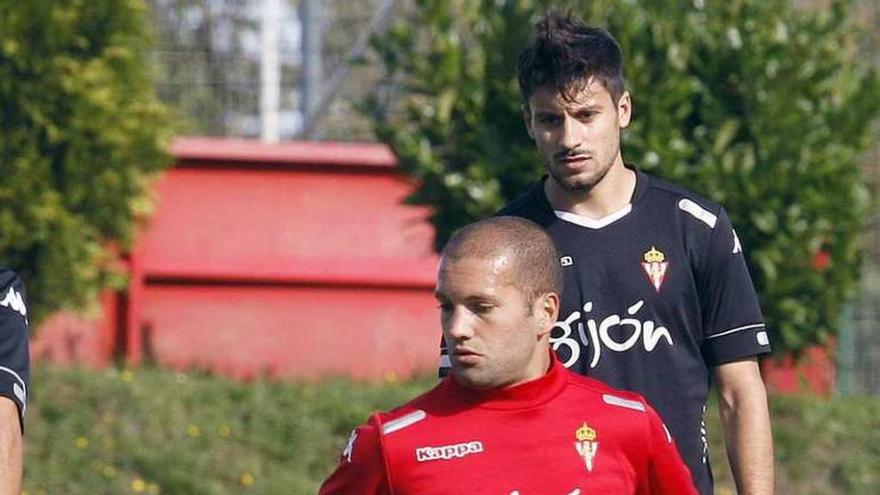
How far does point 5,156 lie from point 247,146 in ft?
5.74

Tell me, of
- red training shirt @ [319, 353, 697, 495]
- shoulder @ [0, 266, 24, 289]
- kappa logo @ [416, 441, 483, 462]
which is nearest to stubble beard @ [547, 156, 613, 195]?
red training shirt @ [319, 353, 697, 495]

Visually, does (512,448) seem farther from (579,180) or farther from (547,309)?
(579,180)

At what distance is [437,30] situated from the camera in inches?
376

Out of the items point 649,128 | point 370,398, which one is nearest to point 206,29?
point 370,398

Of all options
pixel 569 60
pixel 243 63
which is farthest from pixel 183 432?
pixel 569 60

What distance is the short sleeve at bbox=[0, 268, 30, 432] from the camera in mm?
4887

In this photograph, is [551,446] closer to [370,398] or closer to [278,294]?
[370,398]

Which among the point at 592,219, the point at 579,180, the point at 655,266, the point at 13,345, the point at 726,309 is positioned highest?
the point at 579,180

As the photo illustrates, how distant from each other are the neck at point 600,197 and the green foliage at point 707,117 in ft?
13.5

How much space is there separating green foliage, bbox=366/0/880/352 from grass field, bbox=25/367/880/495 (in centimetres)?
113

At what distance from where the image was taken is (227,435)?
10.5 m

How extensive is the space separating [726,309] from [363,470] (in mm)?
1240

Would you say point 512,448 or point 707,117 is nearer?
point 512,448

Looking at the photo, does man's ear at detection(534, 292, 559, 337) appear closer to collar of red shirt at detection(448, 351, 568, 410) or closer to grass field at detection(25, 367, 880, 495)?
collar of red shirt at detection(448, 351, 568, 410)
